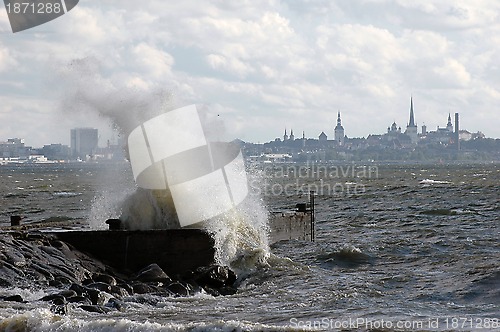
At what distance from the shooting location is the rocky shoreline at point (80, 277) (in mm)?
15922

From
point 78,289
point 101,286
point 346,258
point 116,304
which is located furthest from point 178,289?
point 346,258

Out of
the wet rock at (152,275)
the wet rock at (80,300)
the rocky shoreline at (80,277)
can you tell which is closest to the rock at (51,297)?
the rocky shoreline at (80,277)

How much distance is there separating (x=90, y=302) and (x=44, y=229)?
6782 millimetres

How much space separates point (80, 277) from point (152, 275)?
1.44 metres

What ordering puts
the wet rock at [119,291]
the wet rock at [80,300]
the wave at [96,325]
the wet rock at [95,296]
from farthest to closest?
the wet rock at [119,291] → the wet rock at [95,296] → the wet rock at [80,300] → the wave at [96,325]

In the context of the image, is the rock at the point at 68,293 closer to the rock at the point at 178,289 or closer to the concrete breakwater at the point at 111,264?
the concrete breakwater at the point at 111,264

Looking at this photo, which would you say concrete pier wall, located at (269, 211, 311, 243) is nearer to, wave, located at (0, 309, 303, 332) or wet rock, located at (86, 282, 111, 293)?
wet rock, located at (86, 282, 111, 293)

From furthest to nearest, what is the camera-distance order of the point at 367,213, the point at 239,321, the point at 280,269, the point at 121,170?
the point at 367,213
the point at 121,170
the point at 280,269
the point at 239,321

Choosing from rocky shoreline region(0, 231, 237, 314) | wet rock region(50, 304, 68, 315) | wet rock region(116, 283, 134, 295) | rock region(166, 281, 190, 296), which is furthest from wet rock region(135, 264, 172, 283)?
wet rock region(50, 304, 68, 315)

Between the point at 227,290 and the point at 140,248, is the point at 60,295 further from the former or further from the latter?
the point at 140,248

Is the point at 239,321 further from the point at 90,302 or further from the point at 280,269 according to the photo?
the point at 280,269

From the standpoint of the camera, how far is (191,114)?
2605 centimetres

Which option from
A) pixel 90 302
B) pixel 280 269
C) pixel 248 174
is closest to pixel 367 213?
pixel 248 174

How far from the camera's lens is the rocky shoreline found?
627 inches
